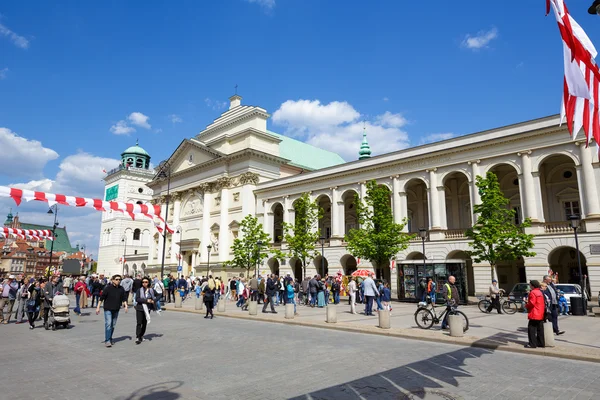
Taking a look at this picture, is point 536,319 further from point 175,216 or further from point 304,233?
point 175,216

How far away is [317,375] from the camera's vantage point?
25.7 feet

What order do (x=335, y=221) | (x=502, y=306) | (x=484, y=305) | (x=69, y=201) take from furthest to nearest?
1. (x=335, y=221)
2. (x=69, y=201)
3. (x=484, y=305)
4. (x=502, y=306)

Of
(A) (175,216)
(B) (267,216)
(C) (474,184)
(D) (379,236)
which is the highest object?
(A) (175,216)

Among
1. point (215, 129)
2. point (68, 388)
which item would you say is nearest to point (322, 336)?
point (68, 388)

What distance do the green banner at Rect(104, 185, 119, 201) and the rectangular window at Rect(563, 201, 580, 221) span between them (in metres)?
73.6

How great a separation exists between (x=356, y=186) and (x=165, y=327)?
26.8 m

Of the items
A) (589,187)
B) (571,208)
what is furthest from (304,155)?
(589,187)

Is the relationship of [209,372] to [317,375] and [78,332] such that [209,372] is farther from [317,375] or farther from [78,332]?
[78,332]

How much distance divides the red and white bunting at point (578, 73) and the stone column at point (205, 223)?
4737 cm

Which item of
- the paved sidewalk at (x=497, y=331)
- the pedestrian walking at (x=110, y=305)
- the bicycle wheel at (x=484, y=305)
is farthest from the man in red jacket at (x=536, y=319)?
the pedestrian walking at (x=110, y=305)

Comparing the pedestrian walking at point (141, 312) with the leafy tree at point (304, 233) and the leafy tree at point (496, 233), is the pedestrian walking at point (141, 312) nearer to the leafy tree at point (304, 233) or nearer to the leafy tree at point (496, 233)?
the leafy tree at point (496, 233)

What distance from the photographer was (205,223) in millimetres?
52000

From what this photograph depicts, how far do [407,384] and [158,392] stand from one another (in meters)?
4.28

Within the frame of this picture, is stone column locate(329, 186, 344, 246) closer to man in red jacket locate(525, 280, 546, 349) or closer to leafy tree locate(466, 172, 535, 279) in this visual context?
leafy tree locate(466, 172, 535, 279)
